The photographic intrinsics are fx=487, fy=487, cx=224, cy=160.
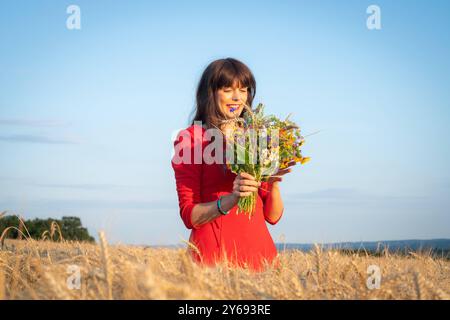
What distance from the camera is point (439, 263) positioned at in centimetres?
538

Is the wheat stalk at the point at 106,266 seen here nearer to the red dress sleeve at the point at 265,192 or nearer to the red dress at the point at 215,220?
the red dress at the point at 215,220

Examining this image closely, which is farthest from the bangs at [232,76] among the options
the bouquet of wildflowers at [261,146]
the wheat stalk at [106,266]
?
the wheat stalk at [106,266]

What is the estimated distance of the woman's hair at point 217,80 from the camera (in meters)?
4.80

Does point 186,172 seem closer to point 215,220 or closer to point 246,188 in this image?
point 215,220

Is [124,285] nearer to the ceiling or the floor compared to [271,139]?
nearer to the floor

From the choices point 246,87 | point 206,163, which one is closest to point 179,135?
point 206,163

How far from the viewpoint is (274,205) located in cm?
464

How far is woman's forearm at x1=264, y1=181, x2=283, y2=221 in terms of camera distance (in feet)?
15.0

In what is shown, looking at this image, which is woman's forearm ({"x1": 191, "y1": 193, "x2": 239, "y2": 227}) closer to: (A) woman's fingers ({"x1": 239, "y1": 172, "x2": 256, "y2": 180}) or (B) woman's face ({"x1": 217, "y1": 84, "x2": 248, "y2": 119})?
(A) woman's fingers ({"x1": 239, "y1": 172, "x2": 256, "y2": 180})

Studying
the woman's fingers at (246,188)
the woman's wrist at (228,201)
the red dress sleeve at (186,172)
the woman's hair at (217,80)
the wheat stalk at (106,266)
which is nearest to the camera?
the wheat stalk at (106,266)

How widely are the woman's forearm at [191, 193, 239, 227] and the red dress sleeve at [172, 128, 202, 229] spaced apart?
12 cm

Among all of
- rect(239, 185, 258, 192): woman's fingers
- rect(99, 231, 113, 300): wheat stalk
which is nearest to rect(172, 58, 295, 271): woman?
rect(239, 185, 258, 192): woman's fingers
